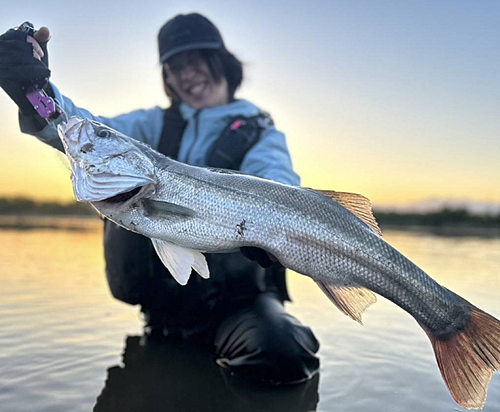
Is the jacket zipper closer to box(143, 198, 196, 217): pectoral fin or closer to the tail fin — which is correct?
box(143, 198, 196, 217): pectoral fin

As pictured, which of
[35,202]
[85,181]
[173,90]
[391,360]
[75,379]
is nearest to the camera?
[85,181]

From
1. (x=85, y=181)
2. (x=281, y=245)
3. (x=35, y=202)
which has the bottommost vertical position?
(x=35, y=202)

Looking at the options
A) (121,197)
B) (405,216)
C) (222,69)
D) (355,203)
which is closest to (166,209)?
(121,197)

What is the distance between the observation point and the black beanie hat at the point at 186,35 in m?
4.53

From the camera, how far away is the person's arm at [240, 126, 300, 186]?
12.8ft

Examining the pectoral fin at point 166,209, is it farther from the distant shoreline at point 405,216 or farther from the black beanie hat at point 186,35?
the distant shoreline at point 405,216

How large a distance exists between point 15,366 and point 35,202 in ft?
92.1

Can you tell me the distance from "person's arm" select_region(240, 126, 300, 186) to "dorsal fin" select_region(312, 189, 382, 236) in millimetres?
987

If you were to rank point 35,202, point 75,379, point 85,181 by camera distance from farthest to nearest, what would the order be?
1. point 35,202
2. point 75,379
3. point 85,181

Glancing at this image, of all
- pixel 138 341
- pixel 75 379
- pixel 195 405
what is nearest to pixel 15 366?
pixel 75 379

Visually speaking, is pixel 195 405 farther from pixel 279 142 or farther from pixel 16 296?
pixel 16 296

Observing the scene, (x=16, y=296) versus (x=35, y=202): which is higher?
(x=16, y=296)

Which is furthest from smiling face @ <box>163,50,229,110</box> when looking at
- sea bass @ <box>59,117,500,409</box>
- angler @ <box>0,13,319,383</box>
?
sea bass @ <box>59,117,500,409</box>

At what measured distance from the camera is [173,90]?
16.3 ft
